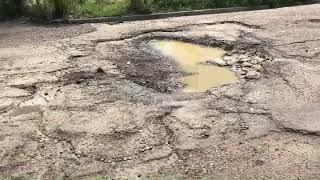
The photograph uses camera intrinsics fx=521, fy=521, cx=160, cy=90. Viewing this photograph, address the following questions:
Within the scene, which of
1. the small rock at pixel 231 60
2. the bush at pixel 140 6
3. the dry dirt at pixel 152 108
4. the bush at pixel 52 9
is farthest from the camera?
the bush at pixel 140 6

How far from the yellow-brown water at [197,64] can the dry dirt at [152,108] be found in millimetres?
164

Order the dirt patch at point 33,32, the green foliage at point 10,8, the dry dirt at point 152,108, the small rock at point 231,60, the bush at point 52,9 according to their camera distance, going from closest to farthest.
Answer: the dry dirt at point 152,108, the small rock at point 231,60, the dirt patch at point 33,32, the bush at point 52,9, the green foliage at point 10,8

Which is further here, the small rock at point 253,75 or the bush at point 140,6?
the bush at point 140,6

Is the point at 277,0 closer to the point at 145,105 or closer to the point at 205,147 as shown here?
the point at 145,105

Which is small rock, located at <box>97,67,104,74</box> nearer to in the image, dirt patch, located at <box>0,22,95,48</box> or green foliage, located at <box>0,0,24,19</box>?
dirt patch, located at <box>0,22,95,48</box>

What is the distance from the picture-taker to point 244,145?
17.3ft

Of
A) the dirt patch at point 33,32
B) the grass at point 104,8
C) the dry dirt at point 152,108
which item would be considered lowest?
the dry dirt at point 152,108

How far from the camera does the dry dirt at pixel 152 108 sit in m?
5.00

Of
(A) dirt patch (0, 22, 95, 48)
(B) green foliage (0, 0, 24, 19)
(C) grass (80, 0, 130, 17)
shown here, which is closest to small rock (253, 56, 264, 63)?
(A) dirt patch (0, 22, 95, 48)

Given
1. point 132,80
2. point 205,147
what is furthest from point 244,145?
point 132,80

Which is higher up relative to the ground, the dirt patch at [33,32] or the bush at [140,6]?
the bush at [140,6]

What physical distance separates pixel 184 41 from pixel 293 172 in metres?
4.06

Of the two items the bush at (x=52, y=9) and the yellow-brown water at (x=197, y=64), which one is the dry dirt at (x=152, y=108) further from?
the bush at (x=52, y=9)

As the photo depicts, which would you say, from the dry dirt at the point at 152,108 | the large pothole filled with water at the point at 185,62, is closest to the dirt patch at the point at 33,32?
the dry dirt at the point at 152,108
